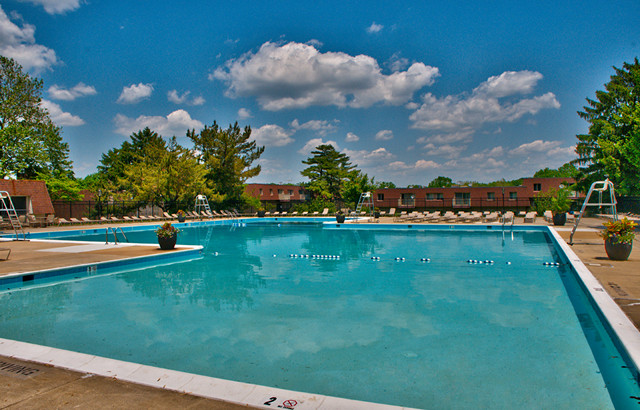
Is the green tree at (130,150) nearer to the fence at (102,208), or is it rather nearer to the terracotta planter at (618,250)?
the fence at (102,208)

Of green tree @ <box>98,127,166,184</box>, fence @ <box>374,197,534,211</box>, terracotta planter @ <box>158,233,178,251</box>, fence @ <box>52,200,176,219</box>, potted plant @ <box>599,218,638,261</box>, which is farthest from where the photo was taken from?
green tree @ <box>98,127,166,184</box>

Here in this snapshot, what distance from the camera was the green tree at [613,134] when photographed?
2543 cm

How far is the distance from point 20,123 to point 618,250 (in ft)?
149

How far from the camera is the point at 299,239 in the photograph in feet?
60.5

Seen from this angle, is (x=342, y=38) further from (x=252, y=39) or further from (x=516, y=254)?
(x=516, y=254)

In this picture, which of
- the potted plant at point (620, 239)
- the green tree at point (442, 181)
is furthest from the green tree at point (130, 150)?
the green tree at point (442, 181)

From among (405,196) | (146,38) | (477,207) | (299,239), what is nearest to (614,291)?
(299,239)

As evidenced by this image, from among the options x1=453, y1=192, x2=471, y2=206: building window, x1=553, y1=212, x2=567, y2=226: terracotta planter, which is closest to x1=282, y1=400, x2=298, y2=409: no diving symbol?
x1=553, y1=212, x2=567, y2=226: terracotta planter

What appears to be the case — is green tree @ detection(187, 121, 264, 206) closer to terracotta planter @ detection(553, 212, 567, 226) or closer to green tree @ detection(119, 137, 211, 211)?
green tree @ detection(119, 137, 211, 211)

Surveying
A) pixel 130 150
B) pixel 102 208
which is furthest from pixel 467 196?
pixel 130 150

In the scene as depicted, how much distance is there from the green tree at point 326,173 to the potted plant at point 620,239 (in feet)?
118

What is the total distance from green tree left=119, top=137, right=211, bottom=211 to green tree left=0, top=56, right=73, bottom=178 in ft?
29.6

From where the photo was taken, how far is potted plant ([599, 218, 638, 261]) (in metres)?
9.00

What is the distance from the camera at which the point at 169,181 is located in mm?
32281
